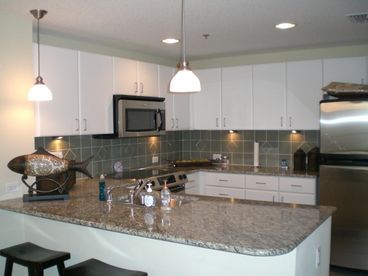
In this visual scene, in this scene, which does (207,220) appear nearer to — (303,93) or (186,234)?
(186,234)

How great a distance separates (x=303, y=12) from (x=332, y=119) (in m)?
1.32

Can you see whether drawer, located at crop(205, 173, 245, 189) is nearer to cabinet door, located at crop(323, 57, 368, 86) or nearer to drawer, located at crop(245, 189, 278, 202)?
drawer, located at crop(245, 189, 278, 202)

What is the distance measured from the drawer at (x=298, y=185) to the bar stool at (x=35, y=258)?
2.68 meters

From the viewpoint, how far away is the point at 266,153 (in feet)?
16.6

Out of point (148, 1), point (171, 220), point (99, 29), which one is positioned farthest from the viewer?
point (99, 29)

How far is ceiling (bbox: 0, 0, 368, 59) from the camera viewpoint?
109 inches

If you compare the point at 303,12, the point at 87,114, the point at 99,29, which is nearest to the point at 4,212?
the point at 87,114

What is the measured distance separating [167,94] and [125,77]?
81 cm

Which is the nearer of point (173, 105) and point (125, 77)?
point (125, 77)

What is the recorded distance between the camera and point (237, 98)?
4.89 meters

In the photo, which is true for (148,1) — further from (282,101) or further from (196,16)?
(282,101)

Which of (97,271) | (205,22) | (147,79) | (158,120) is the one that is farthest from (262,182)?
(97,271)

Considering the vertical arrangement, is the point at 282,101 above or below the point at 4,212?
above

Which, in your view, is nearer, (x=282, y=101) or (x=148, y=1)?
(x=148, y=1)
